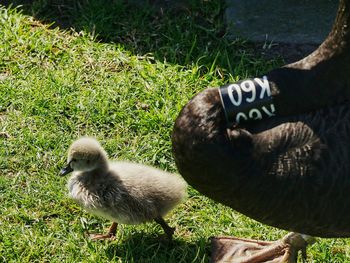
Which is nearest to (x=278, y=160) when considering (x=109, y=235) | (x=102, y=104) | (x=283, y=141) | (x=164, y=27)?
(x=283, y=141)

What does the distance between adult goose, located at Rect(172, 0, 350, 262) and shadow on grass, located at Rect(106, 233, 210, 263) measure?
81 cm

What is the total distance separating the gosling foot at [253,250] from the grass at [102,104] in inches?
3.6

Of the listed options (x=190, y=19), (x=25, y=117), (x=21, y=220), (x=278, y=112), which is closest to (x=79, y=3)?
(x=190, y=19)

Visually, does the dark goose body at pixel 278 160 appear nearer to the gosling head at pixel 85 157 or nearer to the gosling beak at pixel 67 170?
the gosling head at pixel 85 157

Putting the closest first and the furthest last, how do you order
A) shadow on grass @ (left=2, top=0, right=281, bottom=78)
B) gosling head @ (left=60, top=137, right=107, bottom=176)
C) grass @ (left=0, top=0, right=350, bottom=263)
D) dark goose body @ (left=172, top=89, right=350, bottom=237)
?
dark goose body @ (left=172, top=89, right=350, bottom=237) → gosling head @ (left=60, top=137, right=107, bottom=176) → grass @ (left=0, top=0, right=350, bottom=263) → shadow on grass @ (left=2, top=0, right=281, bottom=78)

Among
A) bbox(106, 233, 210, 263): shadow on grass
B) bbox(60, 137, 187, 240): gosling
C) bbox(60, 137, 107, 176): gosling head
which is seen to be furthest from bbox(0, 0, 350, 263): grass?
bbox(60, 137, 107, 176): gosling head

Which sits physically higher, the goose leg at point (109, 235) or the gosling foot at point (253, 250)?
the gosling foot at point (253, 250)

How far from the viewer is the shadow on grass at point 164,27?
5211mm

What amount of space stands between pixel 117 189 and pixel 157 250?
38 cm

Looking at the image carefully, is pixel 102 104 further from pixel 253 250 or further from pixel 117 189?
pixel 253 250

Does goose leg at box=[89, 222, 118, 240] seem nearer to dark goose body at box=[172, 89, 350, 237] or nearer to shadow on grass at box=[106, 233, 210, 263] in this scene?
shadow on grass at box=[106, 233, 210, 263]

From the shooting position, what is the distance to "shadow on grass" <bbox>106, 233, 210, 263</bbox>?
404 centimetres

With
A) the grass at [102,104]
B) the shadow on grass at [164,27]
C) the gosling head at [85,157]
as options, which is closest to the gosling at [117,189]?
the gosling head at [85,157]


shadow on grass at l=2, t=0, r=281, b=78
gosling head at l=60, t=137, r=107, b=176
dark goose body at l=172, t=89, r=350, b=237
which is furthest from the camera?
shadow on grass at l=2, t=0, r=281, b=78
